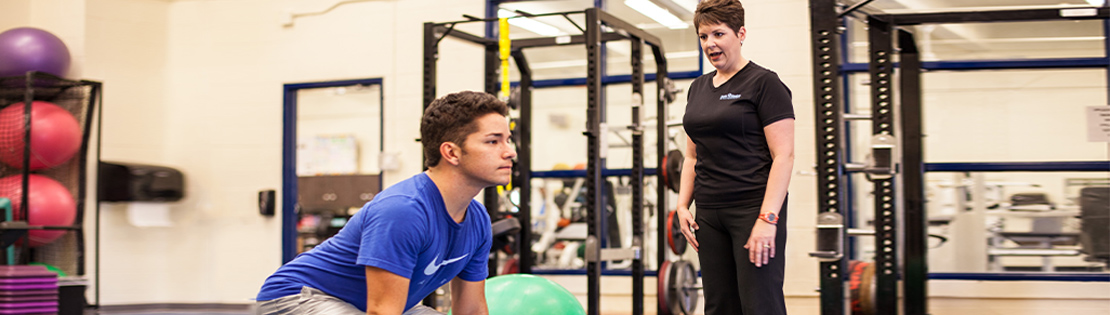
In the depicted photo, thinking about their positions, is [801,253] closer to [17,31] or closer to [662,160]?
[662,160]

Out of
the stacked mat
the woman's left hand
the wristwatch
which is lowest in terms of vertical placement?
the stacked mat

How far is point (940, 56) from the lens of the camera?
466 cm

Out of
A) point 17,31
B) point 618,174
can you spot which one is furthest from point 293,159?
point 618,174

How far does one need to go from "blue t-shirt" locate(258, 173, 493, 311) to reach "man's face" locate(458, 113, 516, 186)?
0.09 meters

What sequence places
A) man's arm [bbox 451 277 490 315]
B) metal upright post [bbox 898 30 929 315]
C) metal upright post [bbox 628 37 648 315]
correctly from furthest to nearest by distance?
metal upright post [bbox 628 37 648 315] < metal upright post [bbox 898 30 929 315] < man's arm [bbox 451 277 490 315]

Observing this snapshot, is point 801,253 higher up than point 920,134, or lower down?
lower down

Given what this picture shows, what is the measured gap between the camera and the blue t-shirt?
1.59 m

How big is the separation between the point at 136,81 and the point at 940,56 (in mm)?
5700

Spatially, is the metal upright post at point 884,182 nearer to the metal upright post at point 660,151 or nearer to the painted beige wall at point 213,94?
the metal upright post at point 660,151

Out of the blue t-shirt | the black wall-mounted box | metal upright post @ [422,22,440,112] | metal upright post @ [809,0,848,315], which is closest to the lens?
the blue t-shirt

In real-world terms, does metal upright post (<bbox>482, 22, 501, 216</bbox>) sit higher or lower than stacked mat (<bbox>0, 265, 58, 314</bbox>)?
higher

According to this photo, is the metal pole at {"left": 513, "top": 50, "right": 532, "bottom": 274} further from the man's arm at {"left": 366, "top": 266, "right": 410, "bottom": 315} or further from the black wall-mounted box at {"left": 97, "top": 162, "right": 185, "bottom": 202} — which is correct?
the black wall-mounted box at {"left": 97, "top": 162, "right": 185, "bottom": 202}

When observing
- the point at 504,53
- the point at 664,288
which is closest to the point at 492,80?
the point at 504,53

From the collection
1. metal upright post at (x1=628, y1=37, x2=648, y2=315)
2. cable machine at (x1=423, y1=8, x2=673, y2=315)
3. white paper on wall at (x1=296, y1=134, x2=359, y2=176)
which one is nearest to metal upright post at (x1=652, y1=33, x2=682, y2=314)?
cable machine at (x1=423, y1=8, x2=673, y2=315)
